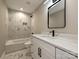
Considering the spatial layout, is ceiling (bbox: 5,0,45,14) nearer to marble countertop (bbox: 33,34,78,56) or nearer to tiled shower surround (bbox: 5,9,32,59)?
tiled shower surround (bbox: 5,9,32,59)

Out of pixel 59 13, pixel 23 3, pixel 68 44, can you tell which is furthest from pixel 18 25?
pixel 68 44

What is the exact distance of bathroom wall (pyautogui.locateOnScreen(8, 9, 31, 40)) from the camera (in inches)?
156

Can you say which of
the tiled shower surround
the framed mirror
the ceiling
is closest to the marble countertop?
the framed mirror

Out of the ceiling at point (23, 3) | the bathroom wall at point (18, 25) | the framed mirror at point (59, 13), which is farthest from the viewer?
the bathroom wall at point (18, 25)

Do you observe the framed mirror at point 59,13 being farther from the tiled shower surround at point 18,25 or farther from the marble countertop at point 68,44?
the tiled shower surround at point 18,25

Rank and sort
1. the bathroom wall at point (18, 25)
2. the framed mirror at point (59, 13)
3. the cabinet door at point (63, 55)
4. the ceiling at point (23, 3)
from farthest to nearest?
the bathroom wall at point (18, 25) → the ceiling at point (23, 3) → the framed mirror at point (59, 13) → the cabinet door at point (63, 55)

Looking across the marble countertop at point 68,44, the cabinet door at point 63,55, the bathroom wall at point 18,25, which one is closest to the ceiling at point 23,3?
the bathroom wall at point 18,25

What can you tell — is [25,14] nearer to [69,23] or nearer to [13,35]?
[13,35]

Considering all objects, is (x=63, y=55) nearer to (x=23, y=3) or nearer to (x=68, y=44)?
(x=68, y=44)

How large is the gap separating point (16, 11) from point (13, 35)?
1541mm

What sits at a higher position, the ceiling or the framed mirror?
the ceiling

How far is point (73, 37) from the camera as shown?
127 centimetres

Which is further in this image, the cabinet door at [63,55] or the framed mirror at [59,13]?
the framed mirror at [59,13]

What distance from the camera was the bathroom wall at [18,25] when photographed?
3.97m
